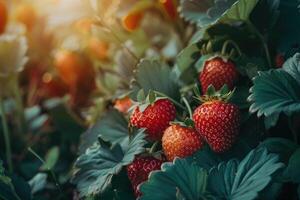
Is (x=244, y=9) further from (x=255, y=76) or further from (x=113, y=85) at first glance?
(x=113, y=85)

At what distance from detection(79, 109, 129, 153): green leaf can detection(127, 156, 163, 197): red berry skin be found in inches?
4.9

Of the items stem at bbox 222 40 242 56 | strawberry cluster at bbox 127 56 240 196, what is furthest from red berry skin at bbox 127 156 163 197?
stem at bbox 222 40 242 56

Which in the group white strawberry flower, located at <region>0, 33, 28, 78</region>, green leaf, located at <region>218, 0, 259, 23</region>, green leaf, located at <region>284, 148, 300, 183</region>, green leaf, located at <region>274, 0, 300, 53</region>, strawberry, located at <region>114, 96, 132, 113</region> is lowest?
green leaf, located at <region>284, 148, 300, 183</region>

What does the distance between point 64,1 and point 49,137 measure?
17.4 inches

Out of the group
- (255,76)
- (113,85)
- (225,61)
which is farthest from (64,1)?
(255,76)

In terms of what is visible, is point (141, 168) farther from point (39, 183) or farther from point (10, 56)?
point (10, 56)

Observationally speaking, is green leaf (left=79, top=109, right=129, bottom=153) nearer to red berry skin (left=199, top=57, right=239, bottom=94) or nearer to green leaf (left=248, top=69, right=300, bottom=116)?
red berry skin (left=199, top=57, right=239, bottom=94)

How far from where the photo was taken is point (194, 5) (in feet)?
3.93

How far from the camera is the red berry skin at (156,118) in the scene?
1.04 metres

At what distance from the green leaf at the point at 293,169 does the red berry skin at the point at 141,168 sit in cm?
20

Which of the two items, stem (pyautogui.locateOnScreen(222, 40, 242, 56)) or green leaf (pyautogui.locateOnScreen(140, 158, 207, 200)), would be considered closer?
green leaf (pyautogui.locateOnScreen(140, 158, 207, 200))

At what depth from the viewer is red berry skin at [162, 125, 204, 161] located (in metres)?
0.99

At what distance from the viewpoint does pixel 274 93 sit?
3.06 ft

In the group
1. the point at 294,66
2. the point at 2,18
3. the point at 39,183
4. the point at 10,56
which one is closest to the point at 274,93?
the point at 294,66
